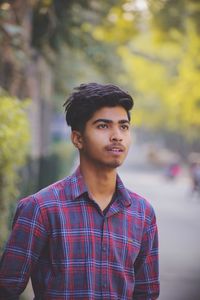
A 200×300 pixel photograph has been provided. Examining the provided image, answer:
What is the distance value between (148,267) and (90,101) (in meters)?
0.71

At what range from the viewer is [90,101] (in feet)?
8.20

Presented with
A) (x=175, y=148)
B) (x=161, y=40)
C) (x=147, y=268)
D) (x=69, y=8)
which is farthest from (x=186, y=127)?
(x=147, y=268)

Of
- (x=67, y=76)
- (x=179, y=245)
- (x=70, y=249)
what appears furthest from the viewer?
(x=67, y=76)

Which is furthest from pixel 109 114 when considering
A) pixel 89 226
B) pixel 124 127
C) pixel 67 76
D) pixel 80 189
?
pixel 67 76

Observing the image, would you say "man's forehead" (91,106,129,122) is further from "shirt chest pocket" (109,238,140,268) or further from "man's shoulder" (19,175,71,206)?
"shirt chest pocket" (109,238,140,268)

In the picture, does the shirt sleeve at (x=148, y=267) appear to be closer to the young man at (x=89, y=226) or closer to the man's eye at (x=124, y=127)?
the young man at (x=89, y=226)

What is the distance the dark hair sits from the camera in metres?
2.50

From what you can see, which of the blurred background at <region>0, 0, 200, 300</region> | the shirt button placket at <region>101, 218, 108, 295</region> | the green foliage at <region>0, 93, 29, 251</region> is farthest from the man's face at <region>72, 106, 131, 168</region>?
the green foliage at <region>0, 93, 29, 251</region>

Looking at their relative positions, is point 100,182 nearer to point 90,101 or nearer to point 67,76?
point 90,101

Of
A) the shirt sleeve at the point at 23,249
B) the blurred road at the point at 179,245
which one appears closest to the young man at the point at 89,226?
the shirt sleeve at the point at 23,249

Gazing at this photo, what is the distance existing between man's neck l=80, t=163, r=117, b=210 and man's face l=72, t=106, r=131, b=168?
33 millimetres

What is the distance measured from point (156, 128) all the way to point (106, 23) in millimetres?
40623

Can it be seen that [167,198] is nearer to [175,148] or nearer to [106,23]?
[106,23]

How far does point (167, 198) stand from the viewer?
26.6m
